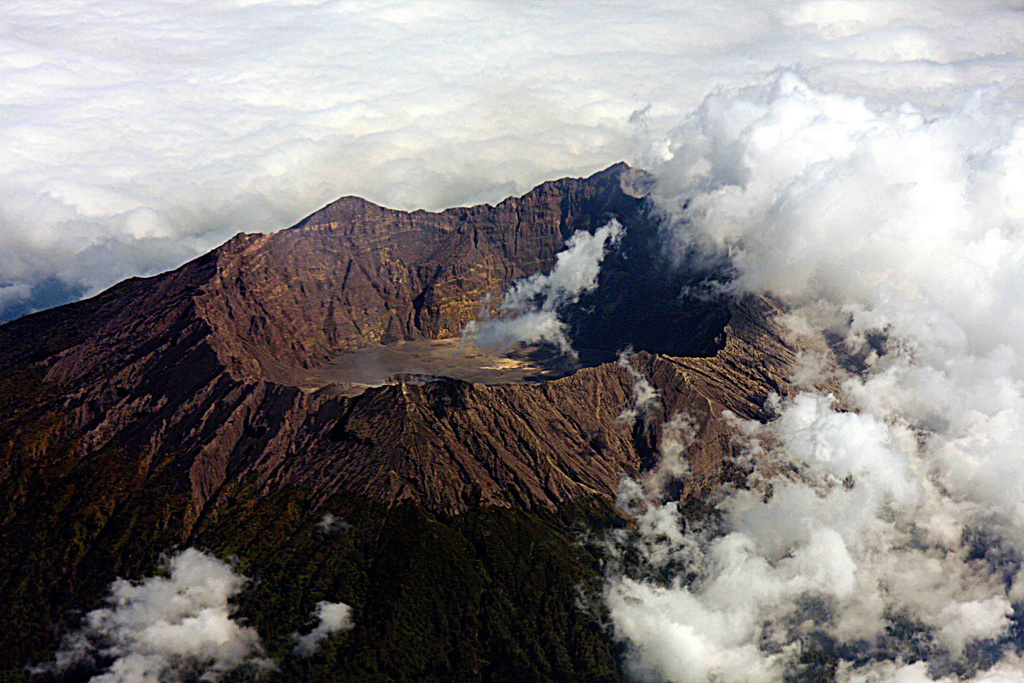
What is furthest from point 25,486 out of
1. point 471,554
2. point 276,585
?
point 471,554

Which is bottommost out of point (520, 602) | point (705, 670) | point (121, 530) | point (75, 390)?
point (705, 670)

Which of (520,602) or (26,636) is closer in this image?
(26,636)

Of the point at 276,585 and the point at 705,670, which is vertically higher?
the point at 276,585

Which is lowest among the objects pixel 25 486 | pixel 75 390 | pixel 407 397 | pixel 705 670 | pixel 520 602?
pixel 705 670

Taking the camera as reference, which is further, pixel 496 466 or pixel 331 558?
pixel 496 466

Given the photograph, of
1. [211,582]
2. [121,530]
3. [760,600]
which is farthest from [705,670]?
[121,530]

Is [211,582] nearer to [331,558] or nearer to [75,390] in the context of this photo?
[331,558]

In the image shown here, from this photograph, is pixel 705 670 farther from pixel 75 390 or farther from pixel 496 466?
pixel 75 390

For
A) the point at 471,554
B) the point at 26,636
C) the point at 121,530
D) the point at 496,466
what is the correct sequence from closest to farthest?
the point at 26,636
the point at 121,530
the point at 471,554
the point at 496,466

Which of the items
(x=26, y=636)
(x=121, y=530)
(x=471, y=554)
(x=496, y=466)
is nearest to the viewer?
(x=26, y=636)
